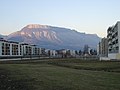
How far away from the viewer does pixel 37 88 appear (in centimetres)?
1961

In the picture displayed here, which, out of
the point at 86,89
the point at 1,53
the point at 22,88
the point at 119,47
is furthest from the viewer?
the point at 1,53

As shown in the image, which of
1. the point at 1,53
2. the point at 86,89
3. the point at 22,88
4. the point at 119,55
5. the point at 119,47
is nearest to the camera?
the point at 86,89

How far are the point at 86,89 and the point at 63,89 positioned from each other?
5.05 ft

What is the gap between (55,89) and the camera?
18922mm

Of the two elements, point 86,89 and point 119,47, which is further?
point 119,47

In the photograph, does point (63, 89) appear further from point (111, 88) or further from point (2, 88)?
point (2, 88)

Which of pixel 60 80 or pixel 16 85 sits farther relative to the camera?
pixel 60 80

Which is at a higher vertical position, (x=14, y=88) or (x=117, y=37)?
(x=117, y=37)

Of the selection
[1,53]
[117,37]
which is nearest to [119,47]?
[117,37]

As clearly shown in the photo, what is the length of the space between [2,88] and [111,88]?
7.73 meters

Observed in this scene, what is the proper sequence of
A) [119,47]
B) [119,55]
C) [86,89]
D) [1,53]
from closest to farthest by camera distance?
[86,89], [119,55], [119,47], [1,53]

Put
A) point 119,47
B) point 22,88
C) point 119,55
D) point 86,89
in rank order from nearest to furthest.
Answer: point 86,89, point 22,88, point 119,55, point 119,47

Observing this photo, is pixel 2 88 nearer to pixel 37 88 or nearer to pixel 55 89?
A: pixel 37 88

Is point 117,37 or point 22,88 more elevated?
point 117,37
